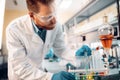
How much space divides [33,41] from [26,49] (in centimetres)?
7

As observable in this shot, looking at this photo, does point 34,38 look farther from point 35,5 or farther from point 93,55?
point 93,55

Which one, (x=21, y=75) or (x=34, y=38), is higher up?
(x=34, y=38)

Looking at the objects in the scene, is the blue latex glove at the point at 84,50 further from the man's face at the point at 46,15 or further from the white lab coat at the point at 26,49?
the man's face at the point at 46,15

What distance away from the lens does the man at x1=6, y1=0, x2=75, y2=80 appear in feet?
3.35

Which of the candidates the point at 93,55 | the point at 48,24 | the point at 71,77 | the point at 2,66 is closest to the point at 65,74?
the point at 71,77

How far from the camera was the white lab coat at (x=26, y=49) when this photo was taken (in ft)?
3.36

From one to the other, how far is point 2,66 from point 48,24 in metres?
1.15

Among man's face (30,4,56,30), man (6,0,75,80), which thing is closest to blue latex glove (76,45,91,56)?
man (6,0,75,80)

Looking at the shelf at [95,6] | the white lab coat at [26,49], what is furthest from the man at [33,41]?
the shelf at [95,6]

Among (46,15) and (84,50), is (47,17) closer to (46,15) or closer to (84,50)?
(46,15)

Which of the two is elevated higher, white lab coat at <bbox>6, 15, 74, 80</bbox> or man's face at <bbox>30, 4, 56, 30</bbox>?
man's face at <bbox>30, 4, 56, 30</bbox>

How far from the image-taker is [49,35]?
1312 mm

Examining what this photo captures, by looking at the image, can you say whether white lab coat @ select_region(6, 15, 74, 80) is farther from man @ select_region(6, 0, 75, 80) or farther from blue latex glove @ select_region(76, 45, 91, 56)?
blue latex glove @ select_region(76, 45, 91, 56)

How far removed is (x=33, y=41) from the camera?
4.03 ft
